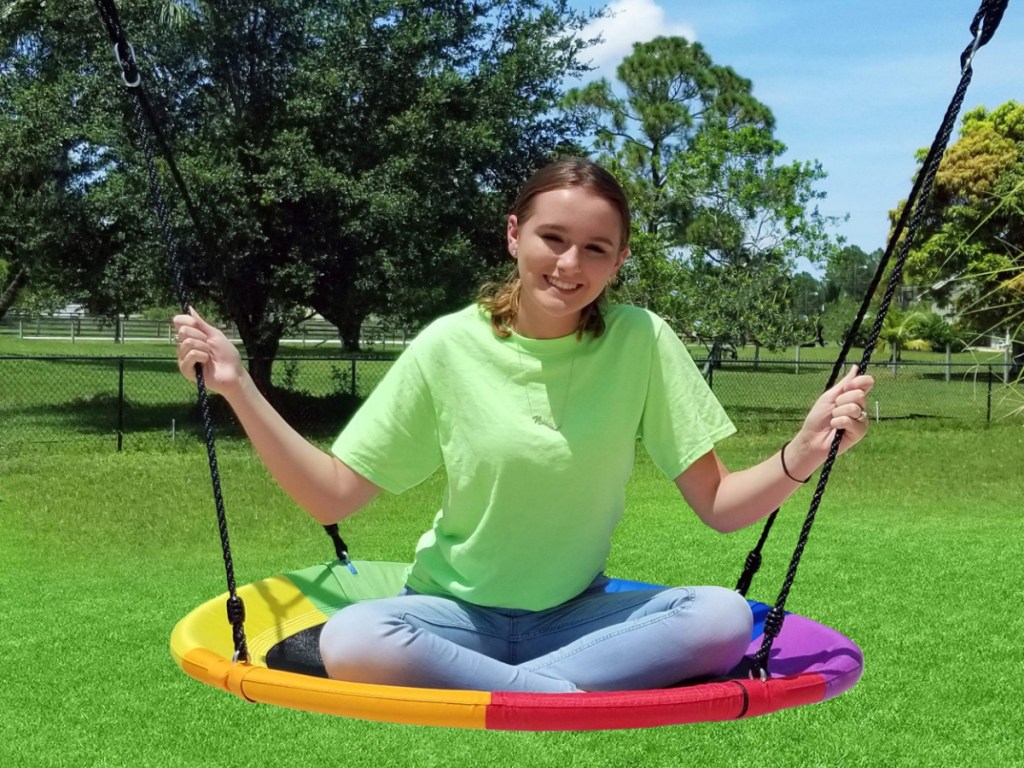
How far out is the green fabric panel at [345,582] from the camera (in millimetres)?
2424

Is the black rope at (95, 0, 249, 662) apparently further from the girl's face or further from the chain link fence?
the chain link fence

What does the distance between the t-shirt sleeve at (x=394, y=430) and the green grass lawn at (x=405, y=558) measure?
73.4 inches

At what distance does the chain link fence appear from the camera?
11.4 meters

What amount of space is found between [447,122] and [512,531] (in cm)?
995

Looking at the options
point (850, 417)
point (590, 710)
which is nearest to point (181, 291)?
point (590, 710)

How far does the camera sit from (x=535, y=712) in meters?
1.48

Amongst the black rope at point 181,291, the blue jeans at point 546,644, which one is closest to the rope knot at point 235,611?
the black rope at point 181,291

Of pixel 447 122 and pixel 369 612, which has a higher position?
pixel 447 122

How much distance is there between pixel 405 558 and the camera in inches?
239

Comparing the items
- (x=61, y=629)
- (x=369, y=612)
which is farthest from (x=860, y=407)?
(x=61, y=629)

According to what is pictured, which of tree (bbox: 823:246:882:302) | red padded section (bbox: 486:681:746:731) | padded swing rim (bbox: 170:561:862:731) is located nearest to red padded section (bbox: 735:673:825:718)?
padded swing rim (bbox: 170:561:862:731)

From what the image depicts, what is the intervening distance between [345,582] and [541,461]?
87 centimetres

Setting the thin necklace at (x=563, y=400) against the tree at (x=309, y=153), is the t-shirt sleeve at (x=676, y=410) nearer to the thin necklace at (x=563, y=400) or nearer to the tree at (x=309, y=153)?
the thin necklace at (x=563, y=400)

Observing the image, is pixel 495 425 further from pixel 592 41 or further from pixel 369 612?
pixel 592 41
